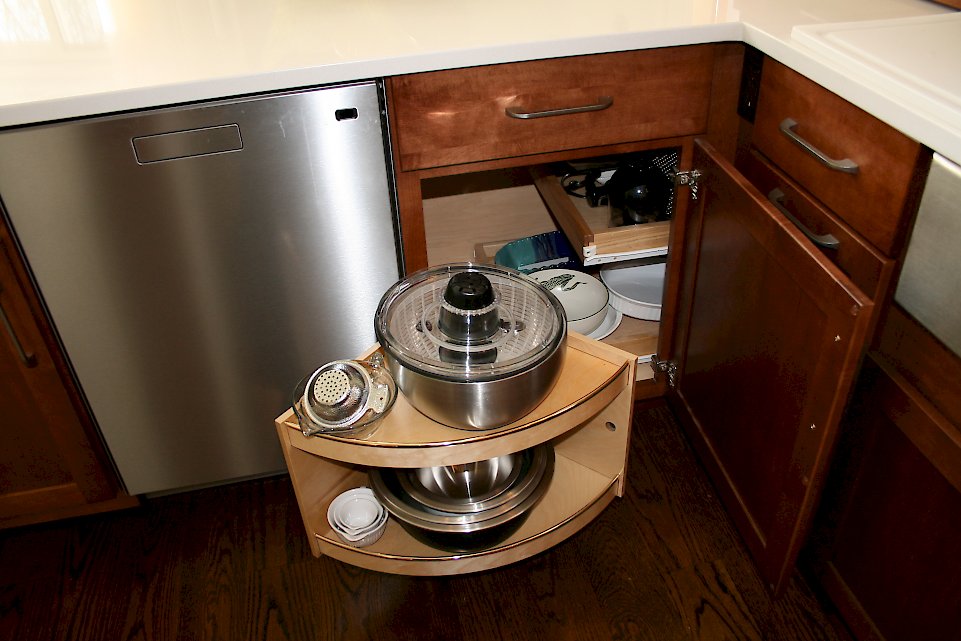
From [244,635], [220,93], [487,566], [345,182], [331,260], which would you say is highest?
[220,93]

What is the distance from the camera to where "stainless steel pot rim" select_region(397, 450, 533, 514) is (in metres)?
1.19

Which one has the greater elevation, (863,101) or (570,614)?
(863,101)

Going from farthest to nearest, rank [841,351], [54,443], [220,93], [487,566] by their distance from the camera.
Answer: [54,443], [487,566], [220,93], [841,351]

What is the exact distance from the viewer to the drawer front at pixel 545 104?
117cm

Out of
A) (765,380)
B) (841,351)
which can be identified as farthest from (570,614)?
(841,351)

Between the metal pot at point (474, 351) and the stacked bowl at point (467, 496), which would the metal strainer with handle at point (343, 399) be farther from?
the stacked bowl at point (467, 496)

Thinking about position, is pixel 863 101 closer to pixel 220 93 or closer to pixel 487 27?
pixel 487 27

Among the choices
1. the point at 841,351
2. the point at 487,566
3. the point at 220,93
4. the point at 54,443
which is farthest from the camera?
the point at 54,443

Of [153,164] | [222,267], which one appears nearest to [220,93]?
[153,164]

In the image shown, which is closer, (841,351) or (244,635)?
(841,351)

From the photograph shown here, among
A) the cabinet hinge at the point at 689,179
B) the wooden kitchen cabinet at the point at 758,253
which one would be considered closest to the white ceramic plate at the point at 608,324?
the wooden kitchen cabinet at the point at 758,253

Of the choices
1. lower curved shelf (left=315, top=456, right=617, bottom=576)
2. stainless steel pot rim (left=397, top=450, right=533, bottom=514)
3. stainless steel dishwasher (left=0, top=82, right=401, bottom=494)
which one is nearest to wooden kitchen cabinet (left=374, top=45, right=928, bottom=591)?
stainless steel dishwasher (left=0, top=82, right=401, bottom=494)

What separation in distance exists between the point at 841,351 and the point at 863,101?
1.00ft

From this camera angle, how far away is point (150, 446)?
141 cm
